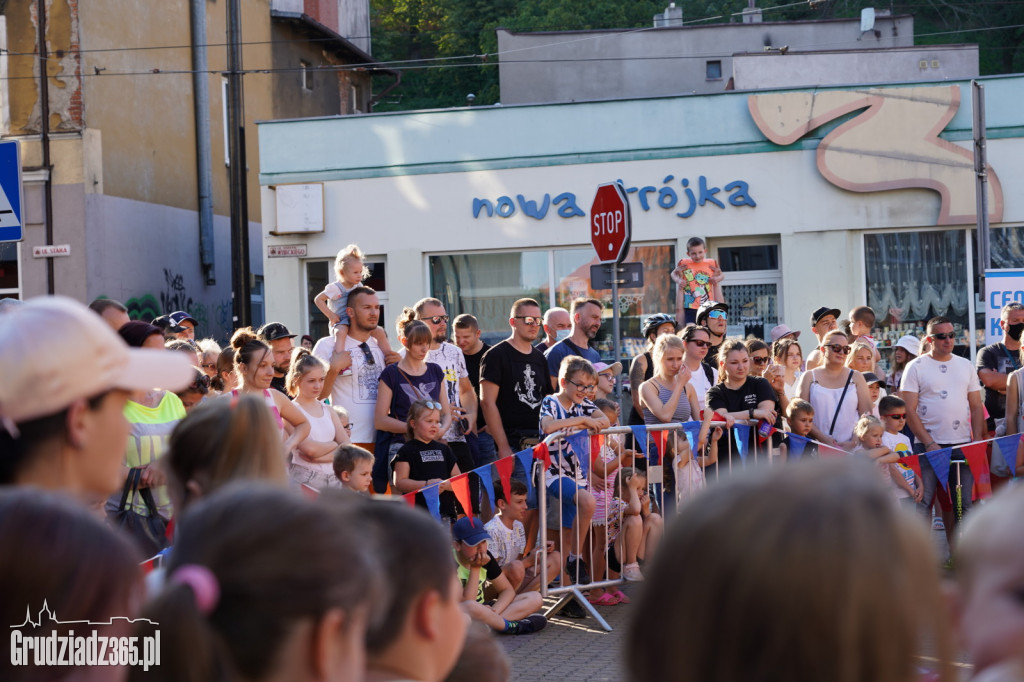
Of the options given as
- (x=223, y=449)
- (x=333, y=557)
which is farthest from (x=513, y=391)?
(x=333, y=557)

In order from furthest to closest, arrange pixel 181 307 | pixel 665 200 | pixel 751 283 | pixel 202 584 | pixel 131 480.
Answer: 1. pixel 181 307
2. pixel 751 283
3. pixel 665 200
4. pixel 131 480
5. pixel 202 584

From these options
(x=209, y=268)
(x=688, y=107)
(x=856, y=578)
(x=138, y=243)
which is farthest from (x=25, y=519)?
(x=209, y=268)

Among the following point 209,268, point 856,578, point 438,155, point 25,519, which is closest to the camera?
point 856,578

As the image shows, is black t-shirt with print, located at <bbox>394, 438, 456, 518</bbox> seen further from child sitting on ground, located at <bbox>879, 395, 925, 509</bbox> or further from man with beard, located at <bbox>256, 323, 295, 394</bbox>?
child sitting on ground, located at <bbox>879, 395, 925, 509</bbox>

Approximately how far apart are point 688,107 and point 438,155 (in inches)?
157

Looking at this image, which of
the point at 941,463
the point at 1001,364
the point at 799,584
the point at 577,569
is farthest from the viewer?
the point at 1001,364

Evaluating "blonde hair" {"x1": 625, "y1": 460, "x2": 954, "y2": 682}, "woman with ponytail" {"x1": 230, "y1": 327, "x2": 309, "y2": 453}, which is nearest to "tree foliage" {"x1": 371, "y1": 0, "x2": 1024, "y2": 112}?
"woman with ponytail" {"x1": 230, "y1": 327, "x2": 309, "y2": 453}

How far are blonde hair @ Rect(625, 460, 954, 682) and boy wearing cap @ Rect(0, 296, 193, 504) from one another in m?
1.72

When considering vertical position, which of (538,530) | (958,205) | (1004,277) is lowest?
(538,530)

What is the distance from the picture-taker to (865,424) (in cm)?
957

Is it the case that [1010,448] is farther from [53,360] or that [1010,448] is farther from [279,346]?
[53,360]

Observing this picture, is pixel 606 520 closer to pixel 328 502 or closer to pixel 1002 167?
pixel 328 502

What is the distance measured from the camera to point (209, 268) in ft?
76.8

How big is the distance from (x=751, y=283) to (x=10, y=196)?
485 inches
